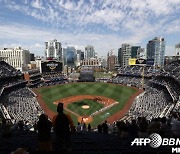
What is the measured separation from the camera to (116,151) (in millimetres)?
7617

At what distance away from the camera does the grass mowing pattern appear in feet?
138

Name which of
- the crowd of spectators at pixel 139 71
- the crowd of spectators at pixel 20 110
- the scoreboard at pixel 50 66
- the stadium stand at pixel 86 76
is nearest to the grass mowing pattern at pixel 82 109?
the crowd of spectators at pixel 20 110

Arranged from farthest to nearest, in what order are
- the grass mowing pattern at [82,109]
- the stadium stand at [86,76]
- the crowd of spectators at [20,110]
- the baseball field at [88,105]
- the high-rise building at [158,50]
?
the high-rise building at [158,50]
the stadium stand at [86,76]
the grass mowing pattern at [82,109]
the baseball field at [88,105]
the crowd of spectators at [20,110]

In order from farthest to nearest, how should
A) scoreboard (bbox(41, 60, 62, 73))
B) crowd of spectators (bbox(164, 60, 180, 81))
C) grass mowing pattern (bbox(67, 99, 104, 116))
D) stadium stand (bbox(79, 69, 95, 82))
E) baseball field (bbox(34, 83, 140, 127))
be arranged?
1. stadium stand (bbox(79, 69, 95, 82))
2. scoreboard (bbox(41, 60, 62, 73))
3. crowd of spectators (bbox(164, 60, 180, 81))
4. grass mowing pattern (bbox(67, 99, 104, 116))
5. baseball field (bbox(34, 83, 140, 127))

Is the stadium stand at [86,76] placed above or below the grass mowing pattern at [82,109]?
above

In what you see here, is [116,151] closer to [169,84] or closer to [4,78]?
[169,84]

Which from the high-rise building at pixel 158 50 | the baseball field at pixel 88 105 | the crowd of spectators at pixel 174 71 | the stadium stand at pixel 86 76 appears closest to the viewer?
the baseball field at pixel 88 105

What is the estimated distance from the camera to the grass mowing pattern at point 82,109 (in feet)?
138

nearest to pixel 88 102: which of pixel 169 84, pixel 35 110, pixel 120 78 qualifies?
pixel 35 110

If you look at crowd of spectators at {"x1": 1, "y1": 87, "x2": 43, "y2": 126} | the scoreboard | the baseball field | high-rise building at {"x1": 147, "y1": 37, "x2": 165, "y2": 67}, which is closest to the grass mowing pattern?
the baseball field

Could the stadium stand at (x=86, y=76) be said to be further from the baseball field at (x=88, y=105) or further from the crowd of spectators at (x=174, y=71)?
the crowd of spectators at (x=174, y=71)

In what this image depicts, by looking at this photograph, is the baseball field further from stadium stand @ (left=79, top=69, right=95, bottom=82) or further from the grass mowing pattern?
stadium stand @ (left=79, top=69, right=95, bottom=82)

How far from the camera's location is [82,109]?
4416 cm

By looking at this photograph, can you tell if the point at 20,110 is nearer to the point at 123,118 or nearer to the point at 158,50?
the point at 123,118
